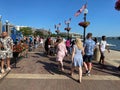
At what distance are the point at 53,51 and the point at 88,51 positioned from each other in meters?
10.4

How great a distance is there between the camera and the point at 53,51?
68.2ft

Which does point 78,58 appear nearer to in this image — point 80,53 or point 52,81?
point 80,53

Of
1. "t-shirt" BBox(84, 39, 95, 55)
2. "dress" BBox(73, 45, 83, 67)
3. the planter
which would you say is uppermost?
the planter

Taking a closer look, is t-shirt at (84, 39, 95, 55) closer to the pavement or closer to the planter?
the pavement

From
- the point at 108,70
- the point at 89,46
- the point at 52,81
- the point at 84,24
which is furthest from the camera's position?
the point at 84,24

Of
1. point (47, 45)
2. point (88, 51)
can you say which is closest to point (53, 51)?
point (47, 45)

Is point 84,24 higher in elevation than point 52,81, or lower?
higher

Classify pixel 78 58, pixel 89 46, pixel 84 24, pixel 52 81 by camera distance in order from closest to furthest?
pixel 52 81
pixel 78 58
pixel 89 46
pixel 84 24

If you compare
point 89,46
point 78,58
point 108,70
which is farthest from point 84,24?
point 78,58

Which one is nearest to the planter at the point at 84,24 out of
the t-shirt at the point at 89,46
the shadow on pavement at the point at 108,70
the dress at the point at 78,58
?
the shadow on pavement at the point at 108,70

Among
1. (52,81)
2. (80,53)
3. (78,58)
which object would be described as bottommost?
(52,81)

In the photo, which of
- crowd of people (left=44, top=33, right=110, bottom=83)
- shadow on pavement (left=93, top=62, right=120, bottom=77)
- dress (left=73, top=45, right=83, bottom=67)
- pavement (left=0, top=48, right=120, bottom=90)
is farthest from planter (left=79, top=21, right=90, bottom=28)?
dress (left=73, top=45, right=83, bottom=67)

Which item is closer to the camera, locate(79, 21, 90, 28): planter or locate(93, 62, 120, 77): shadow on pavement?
locate(93, 62, 120, 77): shadow on pavement

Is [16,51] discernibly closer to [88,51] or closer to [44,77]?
[44,77]
